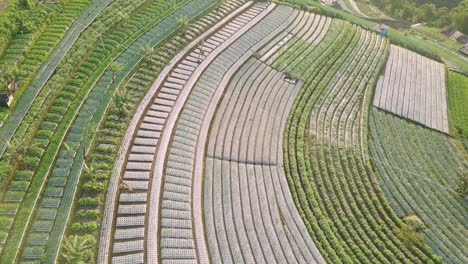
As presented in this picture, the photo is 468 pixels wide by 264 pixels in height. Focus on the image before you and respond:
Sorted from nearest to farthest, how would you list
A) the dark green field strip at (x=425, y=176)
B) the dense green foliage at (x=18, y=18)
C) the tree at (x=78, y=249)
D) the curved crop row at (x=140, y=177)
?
1. the tree at (x=78, y=249)
2. the curved crop row at (x=140, y=177)
3. the dark green field strip at (x=425, y=176)
4. the dense green foliage at (x=18, y=18)

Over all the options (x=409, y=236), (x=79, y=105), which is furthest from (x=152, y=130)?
(x=409, y=236)

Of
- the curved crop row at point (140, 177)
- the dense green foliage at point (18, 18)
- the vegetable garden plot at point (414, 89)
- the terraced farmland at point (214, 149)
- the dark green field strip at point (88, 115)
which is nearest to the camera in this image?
the curved crop row at point (140, 177)

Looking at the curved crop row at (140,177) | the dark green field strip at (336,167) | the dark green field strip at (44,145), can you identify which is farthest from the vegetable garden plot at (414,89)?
the dark green field strip at (44,145)

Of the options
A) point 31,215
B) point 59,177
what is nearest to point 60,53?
point 59,177

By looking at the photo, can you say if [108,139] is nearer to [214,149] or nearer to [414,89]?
[214,149]

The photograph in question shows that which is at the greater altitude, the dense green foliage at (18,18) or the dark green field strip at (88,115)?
the dense green foliage at (18,18)

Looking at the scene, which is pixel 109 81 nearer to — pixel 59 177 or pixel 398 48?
pixel 59 177

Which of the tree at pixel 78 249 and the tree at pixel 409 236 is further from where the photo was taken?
the tree at pixel 409 236

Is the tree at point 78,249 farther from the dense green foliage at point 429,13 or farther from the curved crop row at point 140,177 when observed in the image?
the dense green foliage at point 429,13
